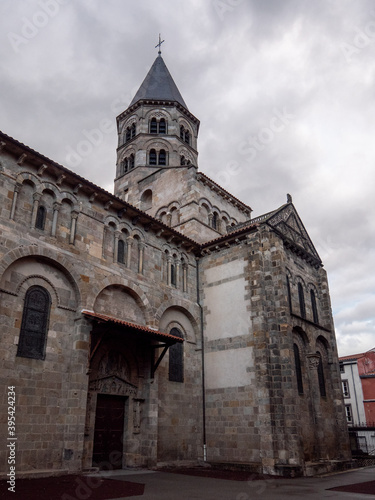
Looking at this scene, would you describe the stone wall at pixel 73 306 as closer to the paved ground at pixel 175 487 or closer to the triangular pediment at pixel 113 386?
the triangular pediment at pixel 113 386

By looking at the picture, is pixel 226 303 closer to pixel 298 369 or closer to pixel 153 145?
pixel 298 369

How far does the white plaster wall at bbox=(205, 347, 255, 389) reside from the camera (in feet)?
57.9

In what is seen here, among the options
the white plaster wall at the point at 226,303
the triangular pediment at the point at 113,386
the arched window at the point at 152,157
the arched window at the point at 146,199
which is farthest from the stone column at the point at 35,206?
the arched window at the point at 152,157

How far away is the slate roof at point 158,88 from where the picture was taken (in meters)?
32.2

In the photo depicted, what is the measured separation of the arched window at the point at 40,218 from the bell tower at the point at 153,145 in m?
13.2

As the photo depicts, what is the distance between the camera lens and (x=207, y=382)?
18984mm

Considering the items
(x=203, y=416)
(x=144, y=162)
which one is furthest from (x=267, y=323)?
(x=144, y=162)

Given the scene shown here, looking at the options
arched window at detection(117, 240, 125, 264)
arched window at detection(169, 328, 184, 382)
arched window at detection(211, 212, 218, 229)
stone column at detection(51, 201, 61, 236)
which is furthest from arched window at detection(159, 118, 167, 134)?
stone column at detection(51, 201, 61, 236)

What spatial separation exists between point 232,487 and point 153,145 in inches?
939

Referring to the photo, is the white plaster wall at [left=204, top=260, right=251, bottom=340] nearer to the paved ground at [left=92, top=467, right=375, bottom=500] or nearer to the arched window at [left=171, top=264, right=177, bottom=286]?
the arched window at [left=171, top=264, right=177, bottom=286]

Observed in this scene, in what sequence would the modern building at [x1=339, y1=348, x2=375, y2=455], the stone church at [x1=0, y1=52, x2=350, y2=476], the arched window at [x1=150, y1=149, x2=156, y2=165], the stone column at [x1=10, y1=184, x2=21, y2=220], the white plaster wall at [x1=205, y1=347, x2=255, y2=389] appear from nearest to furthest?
the stone church at [x1=0, y1=52, x2=350, y2=476]
the stone column at [x1=10, y1=184, x2=21, y2=220]
the white plaster wall at [x1=205, y1=347, x2=255, y2=389]
the arched window at [x1=150, y1=149, x2=156, y2=165]
the modern building at [x1=339, y1=348, x2=375, y2=455]

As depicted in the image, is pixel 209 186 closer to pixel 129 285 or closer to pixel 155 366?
pixel 129 285

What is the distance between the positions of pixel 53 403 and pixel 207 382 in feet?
26.6

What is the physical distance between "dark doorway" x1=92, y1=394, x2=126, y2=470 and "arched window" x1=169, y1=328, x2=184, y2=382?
304 centimetres
